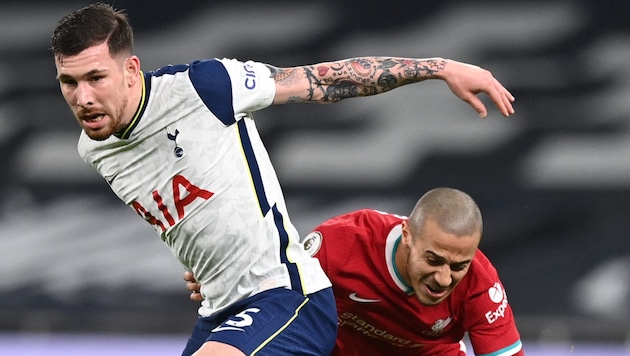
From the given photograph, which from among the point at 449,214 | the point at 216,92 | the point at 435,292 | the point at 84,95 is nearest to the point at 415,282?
the point at 435,292

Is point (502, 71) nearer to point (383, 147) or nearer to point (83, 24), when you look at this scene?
point (383, 147)

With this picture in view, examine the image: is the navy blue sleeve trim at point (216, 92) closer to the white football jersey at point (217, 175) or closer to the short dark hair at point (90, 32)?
the white football jersey at point (217, 175)

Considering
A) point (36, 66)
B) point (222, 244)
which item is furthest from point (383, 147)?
point (222, 244)

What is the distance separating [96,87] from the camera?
354 cm

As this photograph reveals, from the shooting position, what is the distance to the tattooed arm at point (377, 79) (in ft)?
12.3

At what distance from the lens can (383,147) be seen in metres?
6.84

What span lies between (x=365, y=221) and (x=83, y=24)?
5.19 ft

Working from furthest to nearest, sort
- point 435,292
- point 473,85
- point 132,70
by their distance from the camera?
point 435,292
point 473,85
point 132,70

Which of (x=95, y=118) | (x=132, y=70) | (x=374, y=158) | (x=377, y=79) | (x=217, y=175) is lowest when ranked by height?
(x=374, y=158)

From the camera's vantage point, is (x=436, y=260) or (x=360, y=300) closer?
(x=436, y=260)

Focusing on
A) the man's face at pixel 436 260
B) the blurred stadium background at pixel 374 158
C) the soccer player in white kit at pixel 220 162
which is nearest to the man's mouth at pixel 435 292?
the man's face at pixel 436 260

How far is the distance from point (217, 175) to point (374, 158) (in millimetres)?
3235

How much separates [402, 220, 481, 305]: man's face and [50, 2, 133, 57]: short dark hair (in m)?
1.34

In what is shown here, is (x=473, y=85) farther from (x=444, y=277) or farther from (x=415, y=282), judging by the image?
(x=415, y=282)
